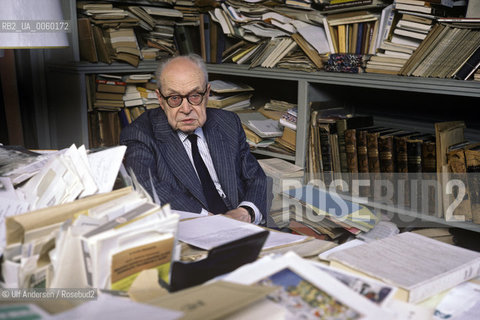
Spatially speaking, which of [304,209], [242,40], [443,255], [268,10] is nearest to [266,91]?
[242,40]

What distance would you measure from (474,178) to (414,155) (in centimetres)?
29

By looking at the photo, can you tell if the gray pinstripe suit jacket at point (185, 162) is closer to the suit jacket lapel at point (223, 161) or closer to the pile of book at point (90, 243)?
the suit jacket lapel at point (223, 161)

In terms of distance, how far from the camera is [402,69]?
7.09 ft

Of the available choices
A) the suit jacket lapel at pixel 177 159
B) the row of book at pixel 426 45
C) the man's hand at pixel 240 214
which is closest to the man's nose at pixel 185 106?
the suit jacket lapel at pixel 177 159

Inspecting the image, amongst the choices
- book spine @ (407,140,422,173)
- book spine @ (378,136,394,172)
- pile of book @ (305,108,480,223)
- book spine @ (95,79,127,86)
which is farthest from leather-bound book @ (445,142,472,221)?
book spine @ (95,79,127,86)

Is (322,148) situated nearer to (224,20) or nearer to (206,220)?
(224,20)

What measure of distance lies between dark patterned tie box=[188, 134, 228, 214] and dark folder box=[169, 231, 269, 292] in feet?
3.56

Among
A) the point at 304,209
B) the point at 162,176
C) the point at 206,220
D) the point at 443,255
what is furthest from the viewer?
the point at 304,209

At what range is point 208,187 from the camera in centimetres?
205

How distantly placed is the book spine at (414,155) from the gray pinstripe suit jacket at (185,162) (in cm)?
71

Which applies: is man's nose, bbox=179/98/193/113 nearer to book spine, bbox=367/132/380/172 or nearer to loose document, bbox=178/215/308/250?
loose document, bbox=178/215/308/250

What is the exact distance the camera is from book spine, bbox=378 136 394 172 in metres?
2.28

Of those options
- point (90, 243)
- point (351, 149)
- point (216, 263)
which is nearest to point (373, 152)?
point (351, 149)

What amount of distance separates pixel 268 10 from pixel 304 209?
44.9 inches
